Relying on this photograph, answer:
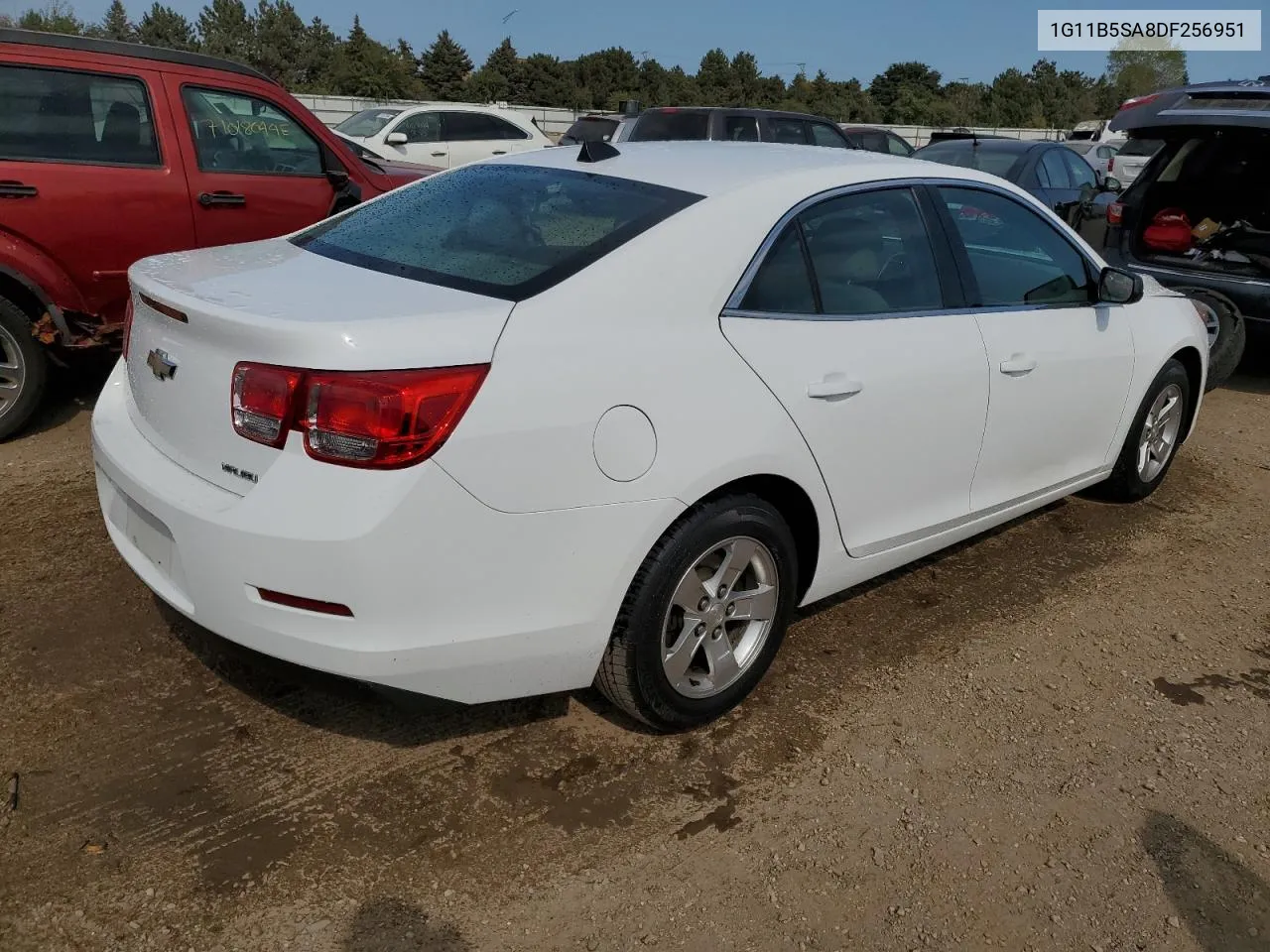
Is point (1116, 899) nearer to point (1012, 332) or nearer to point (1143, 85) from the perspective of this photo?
point (1012, 332)

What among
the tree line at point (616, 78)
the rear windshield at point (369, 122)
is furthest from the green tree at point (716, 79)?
the rear windshield at point (369, 122)

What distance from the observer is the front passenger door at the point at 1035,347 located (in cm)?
362

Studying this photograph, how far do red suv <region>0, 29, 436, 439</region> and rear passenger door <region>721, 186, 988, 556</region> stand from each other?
3.64 metres

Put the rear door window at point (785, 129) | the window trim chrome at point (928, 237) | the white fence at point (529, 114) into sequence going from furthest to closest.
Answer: the white fence at point (529, 114) < the rear door window at point (785, 129) < the window trim chrome at point (928, 237)

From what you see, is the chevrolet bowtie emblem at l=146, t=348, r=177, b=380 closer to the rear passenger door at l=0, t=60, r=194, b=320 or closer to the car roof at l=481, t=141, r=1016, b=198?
the car roof at l=481, t=141, r=1016, b=198

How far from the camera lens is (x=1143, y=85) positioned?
69688 millimetres

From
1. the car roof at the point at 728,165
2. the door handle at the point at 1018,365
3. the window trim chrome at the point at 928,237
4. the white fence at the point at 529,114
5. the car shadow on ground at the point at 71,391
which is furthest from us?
the white fence at the point at 529,114

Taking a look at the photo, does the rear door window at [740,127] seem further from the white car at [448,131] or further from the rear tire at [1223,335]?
the rear tire at [1223,335]

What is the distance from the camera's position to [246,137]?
5.65 m

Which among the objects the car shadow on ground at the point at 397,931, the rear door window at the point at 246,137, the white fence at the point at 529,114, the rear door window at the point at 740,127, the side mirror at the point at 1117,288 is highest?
the white fence at the point at 529,114

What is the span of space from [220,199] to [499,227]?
122 inches

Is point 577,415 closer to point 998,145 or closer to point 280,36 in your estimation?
point 998,145

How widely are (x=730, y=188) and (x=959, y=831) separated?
1860mm

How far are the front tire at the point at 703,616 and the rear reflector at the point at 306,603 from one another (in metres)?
0.71
